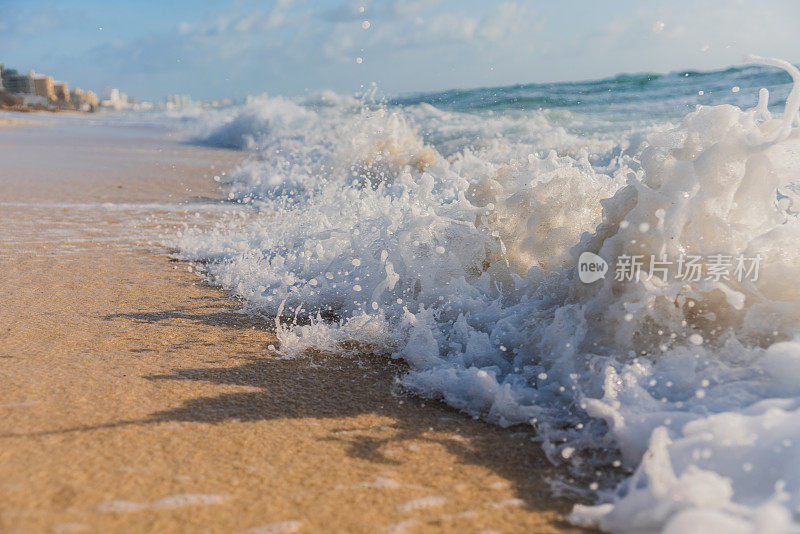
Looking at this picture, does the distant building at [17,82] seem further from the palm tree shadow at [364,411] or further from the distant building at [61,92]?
the palm tree shadow at [364,411]

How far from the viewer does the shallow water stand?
1.55 m

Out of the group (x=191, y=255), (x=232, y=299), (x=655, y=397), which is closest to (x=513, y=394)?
(x=655, y=397)

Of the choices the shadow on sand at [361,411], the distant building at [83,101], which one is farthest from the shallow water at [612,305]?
the distant building at [83,101]

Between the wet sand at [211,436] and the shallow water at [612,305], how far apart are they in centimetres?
15

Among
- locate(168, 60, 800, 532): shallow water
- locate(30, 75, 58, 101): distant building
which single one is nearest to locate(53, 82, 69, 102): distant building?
locate(30, 75, 58, 101): distant building

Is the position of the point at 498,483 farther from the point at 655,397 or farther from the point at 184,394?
the point at 184,394

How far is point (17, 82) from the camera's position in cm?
6225

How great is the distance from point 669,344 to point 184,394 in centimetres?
162

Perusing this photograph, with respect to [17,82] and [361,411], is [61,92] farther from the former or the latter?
[361,411]

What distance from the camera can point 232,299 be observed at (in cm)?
321

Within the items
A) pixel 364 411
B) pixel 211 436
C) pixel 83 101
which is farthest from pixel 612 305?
pixel 83 101

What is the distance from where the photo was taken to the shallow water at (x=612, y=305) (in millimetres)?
1552

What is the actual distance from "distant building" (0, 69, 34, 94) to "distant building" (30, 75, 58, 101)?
21.7 inches

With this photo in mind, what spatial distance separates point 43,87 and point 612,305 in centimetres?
7391
